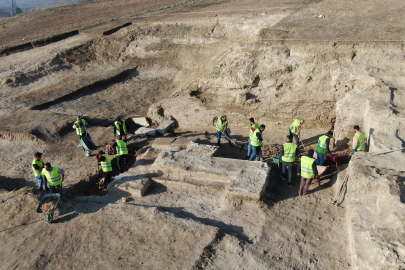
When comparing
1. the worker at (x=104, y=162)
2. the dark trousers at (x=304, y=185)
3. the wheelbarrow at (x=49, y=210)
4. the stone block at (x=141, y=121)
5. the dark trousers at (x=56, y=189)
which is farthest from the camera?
the stone block at (x=141, y=121)

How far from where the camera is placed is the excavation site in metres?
5.03

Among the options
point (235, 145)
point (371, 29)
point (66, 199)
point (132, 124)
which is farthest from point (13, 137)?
point (371, 29)

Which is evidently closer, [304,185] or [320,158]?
[304,185]

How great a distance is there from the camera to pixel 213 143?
9102 millimetres

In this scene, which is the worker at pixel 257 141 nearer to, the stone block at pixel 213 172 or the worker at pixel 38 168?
the stone block at pixel 213 172


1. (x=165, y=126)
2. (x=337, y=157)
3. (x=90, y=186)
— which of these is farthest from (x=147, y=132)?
(x=337, y=157)

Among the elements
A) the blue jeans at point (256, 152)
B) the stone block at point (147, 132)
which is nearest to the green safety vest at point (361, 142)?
the blue jeans at point (256, 152)

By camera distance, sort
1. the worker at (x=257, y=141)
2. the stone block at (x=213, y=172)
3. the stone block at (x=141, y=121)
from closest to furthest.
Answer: the stone block at (x=213, y=172)
the worker at (x=257, y=141)
the stone block at (x=141, y=121)

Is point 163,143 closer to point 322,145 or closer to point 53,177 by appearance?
point 53,177

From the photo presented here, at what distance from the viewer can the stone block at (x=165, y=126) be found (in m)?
10.4

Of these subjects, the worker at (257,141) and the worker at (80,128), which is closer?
the worker at (257,141)

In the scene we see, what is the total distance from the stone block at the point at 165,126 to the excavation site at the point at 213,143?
0.20ft

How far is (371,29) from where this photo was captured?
988 centimetres

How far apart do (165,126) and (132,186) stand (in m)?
4.28
